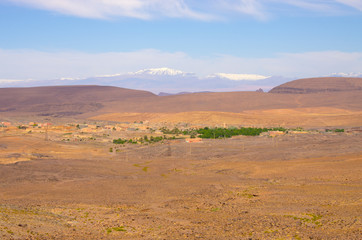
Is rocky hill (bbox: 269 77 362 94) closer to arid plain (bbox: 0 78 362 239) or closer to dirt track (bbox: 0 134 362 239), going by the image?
arid plain (bbox: 0 78 362 239)

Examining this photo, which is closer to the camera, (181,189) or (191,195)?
(191,195)

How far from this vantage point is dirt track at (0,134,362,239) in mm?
11633

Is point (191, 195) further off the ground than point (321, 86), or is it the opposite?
point (321, 86)

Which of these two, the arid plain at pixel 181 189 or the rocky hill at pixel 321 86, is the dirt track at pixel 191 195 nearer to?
the arid plain at pixel 181 189

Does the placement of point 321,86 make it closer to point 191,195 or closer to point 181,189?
point 181,189

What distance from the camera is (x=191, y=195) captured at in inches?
683

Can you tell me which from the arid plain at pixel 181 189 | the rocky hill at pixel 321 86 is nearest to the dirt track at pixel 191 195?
the arid plain at pixel 181 189

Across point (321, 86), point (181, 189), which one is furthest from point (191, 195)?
point (321, 86)

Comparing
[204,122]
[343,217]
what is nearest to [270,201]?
[343,217]

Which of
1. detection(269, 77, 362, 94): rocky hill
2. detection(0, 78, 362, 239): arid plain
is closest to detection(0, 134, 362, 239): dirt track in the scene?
detection(0, 78, 362, 239): arid plain

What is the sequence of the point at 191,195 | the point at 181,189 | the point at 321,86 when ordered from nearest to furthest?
the point at 191,195 → the point at 181,189 → the point at 321,86

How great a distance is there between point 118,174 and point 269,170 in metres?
7.83

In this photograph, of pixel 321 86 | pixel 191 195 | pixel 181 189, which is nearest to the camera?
pixel 191 195

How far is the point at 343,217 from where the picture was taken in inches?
502
